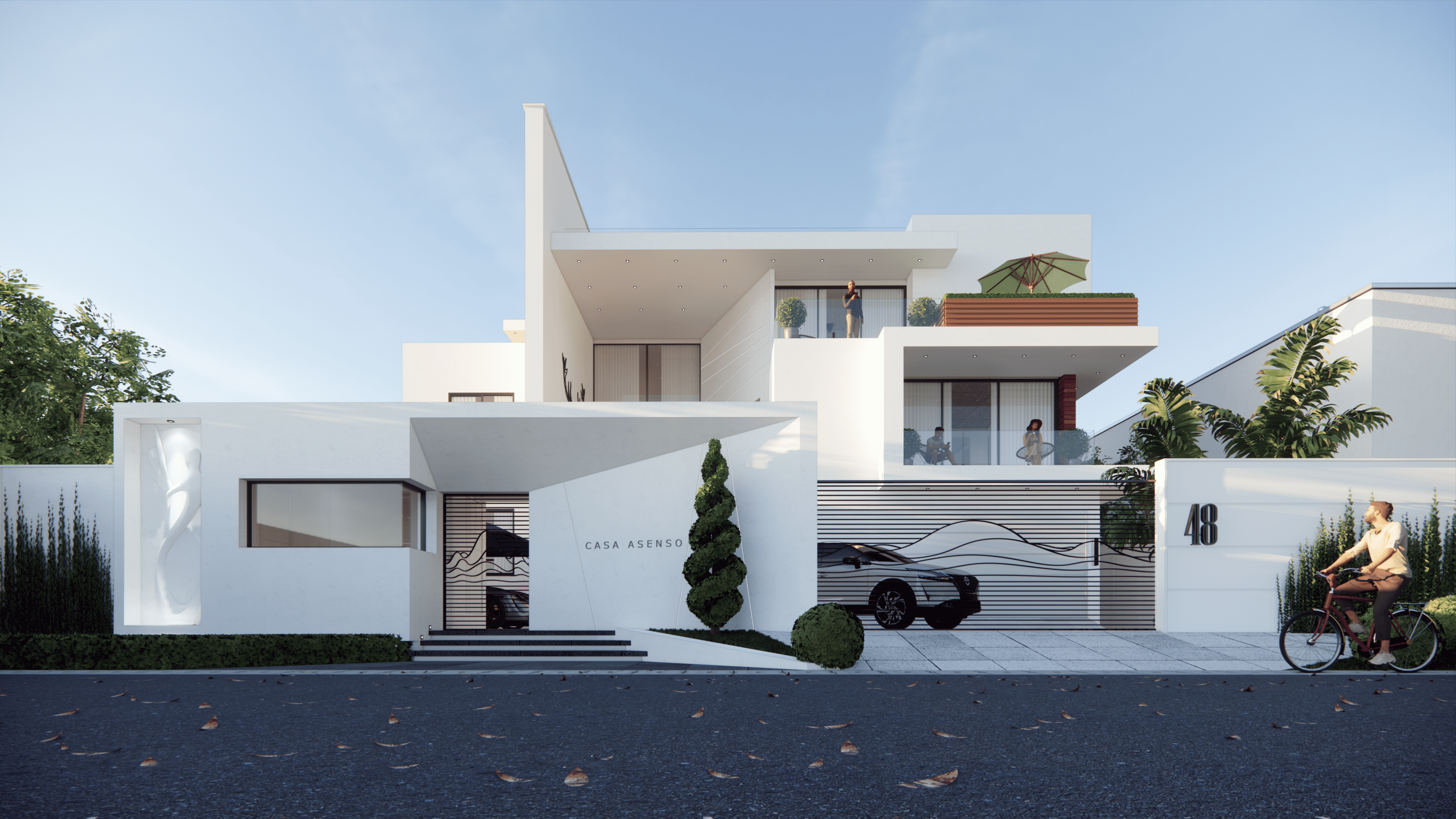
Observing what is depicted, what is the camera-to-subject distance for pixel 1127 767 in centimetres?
490

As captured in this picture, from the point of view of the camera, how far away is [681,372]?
2531 centimetres

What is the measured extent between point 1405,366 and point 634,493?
18.1m

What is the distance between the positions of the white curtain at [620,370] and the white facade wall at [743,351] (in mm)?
2245

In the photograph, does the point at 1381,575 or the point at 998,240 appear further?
the point at 998,240

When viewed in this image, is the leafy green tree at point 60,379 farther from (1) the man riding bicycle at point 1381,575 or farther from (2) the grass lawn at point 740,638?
(1) the man riding bicycle at point 1381,575

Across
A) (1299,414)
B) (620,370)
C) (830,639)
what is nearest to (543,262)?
(620,370)

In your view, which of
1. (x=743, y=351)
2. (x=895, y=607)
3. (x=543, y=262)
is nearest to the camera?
(x=895, y=607)

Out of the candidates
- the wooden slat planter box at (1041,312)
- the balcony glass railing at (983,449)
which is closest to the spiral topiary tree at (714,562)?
the balcony glass railing at (983,449)

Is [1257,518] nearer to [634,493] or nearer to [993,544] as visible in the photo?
[993,544]

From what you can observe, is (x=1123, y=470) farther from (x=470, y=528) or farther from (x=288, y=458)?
(x=288, y=458)

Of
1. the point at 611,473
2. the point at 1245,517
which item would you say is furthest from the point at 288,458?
the point at 1245,517

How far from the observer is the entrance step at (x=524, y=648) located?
1141cm

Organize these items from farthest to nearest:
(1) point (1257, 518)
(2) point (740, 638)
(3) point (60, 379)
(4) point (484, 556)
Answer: (3) point (60, 379)
(4) point (484, 556)
(1) point (1257, 518)
(2) point (740, 638)

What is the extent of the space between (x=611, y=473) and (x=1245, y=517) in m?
10.1
